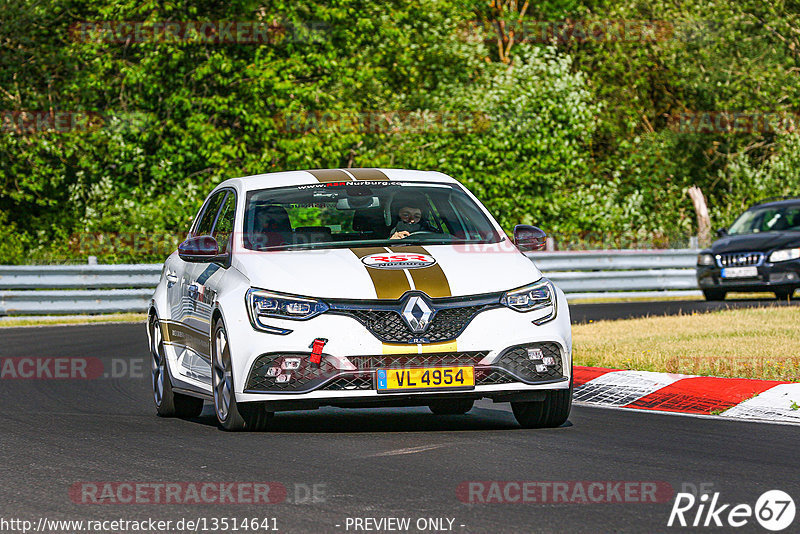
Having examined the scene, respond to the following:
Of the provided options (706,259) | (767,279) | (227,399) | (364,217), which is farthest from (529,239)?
(706,259)

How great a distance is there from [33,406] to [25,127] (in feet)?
77.7

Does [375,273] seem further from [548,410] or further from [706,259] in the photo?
[706,259]

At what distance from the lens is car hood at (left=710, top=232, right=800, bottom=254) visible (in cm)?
2306

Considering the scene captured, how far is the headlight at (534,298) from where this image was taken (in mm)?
8891

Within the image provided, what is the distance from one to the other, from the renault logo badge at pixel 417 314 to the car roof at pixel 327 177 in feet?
6.22

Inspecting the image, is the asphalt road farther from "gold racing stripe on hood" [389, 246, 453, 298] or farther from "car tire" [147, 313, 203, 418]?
"gold racing stripe on hood" [389, 246, 453, 298]

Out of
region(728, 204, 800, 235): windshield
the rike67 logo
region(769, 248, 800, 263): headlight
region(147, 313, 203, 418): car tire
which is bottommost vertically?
region(769, 248, 800, 263): headlight

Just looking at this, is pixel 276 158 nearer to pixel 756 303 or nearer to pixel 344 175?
pixel 756 303

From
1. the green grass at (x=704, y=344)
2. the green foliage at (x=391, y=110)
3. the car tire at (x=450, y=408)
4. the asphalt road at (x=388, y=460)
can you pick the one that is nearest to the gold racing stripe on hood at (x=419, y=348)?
the asphalt road at (x=388, y=460)

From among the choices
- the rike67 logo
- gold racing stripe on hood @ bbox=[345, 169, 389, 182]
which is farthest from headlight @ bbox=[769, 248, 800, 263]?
the rike67 logo

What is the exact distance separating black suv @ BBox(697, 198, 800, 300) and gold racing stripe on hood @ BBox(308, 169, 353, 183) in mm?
13747

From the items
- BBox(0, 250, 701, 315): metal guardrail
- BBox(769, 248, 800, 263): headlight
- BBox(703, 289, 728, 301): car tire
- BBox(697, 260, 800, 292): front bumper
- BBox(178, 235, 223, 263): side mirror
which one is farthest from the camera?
BBox(703, 289, 728, 301): car tire

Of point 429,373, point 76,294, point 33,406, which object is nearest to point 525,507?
point 429,373

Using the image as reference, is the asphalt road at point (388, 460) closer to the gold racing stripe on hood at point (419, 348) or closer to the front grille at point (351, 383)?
the front grille at point (351, 383)
